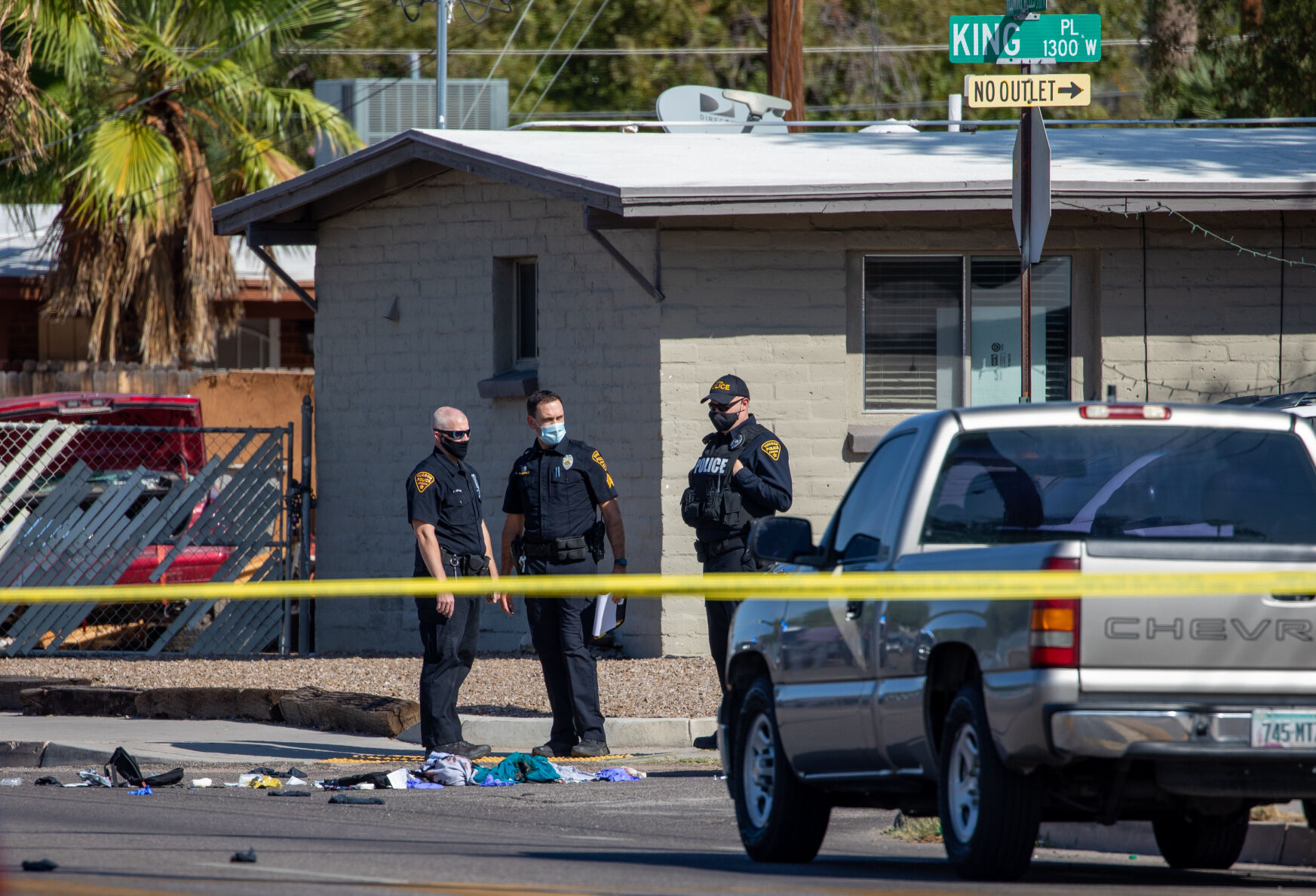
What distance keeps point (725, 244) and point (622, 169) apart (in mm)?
978

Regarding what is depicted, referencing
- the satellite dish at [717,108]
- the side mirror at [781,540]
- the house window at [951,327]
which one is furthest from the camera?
the satellite dish at [717,108]

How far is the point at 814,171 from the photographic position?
14742mm

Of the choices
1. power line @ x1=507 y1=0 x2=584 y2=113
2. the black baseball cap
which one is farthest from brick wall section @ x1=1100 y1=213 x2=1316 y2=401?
power line @ x1=507 y1=0 x2=584 y2=113

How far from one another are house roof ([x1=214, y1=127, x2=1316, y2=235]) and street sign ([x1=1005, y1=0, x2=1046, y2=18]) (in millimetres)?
3072

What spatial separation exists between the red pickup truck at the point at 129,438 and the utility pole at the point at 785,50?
7.33 metres

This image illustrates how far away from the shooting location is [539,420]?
10.9m

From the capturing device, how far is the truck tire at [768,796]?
Answer: 7016 millimetres

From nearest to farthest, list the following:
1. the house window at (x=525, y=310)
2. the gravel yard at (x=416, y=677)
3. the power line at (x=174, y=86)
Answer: the gravel yard at (x=416, y=677), the house window at (x=525, y=310), the power line at (x=174, y=86)

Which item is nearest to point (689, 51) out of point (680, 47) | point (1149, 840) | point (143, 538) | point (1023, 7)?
point (680, 47)

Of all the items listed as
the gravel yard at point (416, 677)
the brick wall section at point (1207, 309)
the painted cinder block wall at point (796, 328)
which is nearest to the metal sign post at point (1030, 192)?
the gravel yard at point (416, 677)

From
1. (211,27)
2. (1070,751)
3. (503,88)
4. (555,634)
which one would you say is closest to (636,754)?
(555,634)

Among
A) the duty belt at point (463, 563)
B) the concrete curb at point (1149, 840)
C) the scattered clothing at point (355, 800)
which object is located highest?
the duty belt at point (463, 563)

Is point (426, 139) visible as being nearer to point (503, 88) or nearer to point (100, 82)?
point (100, 82)

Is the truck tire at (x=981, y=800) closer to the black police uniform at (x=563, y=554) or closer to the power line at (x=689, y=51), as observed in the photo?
the black police uniform at (x=563, y=554)
